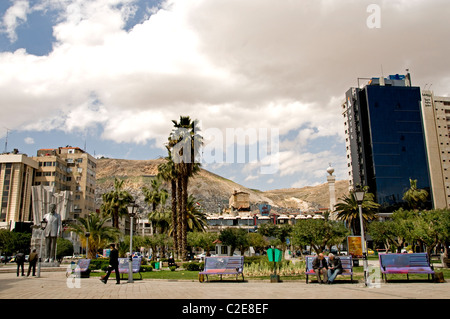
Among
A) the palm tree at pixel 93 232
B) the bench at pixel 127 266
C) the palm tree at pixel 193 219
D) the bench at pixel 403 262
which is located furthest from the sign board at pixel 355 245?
the palm tree at pixel 193 219

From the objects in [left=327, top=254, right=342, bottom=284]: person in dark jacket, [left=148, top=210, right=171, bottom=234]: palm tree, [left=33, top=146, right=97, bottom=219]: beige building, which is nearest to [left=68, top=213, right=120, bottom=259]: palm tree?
[left=148, top=210, right=171, bottom=234]: palm tree

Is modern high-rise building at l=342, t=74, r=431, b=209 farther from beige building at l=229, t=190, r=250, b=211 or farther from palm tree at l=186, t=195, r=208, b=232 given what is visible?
palm tree at l=186, t=195, r=208, b=232

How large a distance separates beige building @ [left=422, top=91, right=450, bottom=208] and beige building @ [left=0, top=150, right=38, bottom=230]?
9638 cm

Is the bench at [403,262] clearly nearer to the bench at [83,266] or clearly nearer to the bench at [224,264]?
the bench at [224,264]

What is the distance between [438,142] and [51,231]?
9924 centimetres

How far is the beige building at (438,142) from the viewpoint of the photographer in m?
95.1

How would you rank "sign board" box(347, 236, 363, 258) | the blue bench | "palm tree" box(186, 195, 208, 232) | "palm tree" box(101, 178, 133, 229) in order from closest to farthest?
the blue bench, "sign board" box(347, 236, 363, 258), "palm tree" box(186, 195, 208, 232), "palm tree" box(101, 178, 133, 229)

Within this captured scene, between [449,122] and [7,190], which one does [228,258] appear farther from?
[449,122]

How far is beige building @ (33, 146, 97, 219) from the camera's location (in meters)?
83.8

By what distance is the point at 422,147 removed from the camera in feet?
320

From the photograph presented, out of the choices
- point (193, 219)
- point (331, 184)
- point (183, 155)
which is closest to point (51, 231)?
point (183, 155)

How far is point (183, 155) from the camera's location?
1361 inches
